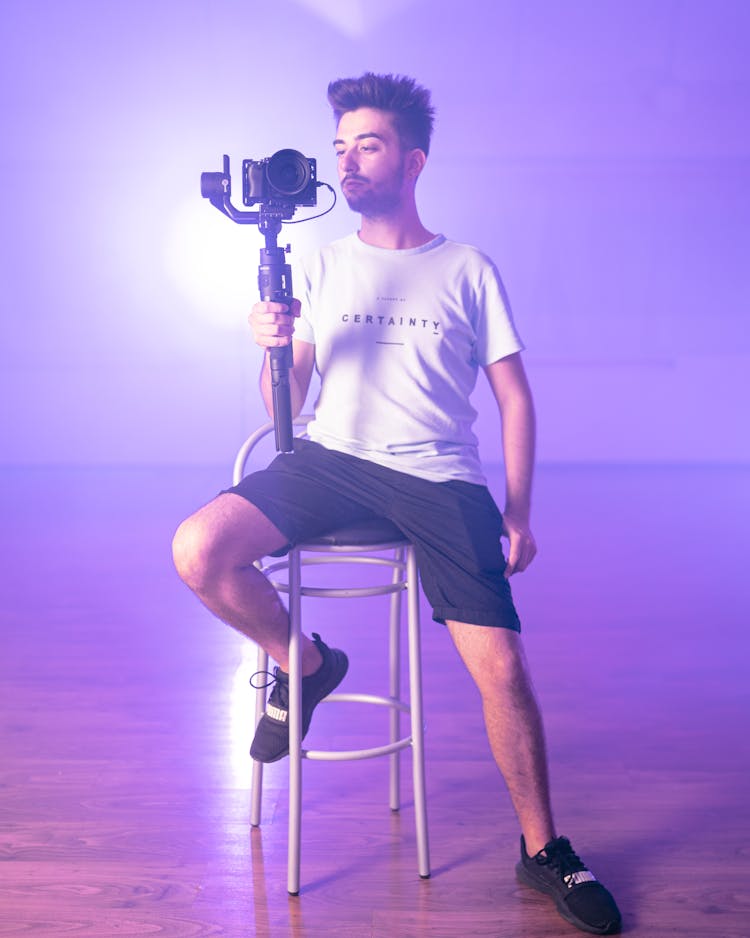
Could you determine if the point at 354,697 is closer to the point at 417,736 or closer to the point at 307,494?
the point at 417,736

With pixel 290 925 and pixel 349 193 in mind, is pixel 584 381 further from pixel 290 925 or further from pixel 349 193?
pixel 290 925

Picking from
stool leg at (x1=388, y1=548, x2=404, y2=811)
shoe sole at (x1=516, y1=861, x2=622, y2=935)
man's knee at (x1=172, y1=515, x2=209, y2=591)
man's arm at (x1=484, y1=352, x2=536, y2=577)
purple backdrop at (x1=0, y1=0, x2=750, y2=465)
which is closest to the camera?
shoe sole at (x1=516, y1=861, x2=622, y2=935)

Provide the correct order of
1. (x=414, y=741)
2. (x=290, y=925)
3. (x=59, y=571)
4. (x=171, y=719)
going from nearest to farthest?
(x=290, y=925) < (x=414, y=741) < (x=171, y=719) < (x=59, y=571)

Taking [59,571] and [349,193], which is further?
[59,571]

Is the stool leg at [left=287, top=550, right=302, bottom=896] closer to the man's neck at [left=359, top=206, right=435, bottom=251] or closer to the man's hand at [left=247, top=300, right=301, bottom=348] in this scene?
the man's hand at [left=247, top=300, right=301, bottom=348]

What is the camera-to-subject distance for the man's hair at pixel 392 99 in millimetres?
1803

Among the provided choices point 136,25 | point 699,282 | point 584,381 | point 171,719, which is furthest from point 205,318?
point 171,719

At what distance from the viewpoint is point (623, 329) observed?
22.8 ft

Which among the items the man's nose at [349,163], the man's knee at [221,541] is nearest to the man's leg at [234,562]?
the man's knee at [221,541]

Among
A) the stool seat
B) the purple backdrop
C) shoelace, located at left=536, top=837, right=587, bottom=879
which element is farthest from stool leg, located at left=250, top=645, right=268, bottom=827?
the purple backdrop

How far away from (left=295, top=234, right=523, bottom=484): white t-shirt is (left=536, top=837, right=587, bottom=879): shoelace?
0.57 m

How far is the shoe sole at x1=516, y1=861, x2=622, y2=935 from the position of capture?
4.79 feet

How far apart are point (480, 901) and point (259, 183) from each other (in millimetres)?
1126

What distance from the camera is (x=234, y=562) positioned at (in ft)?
5.19
